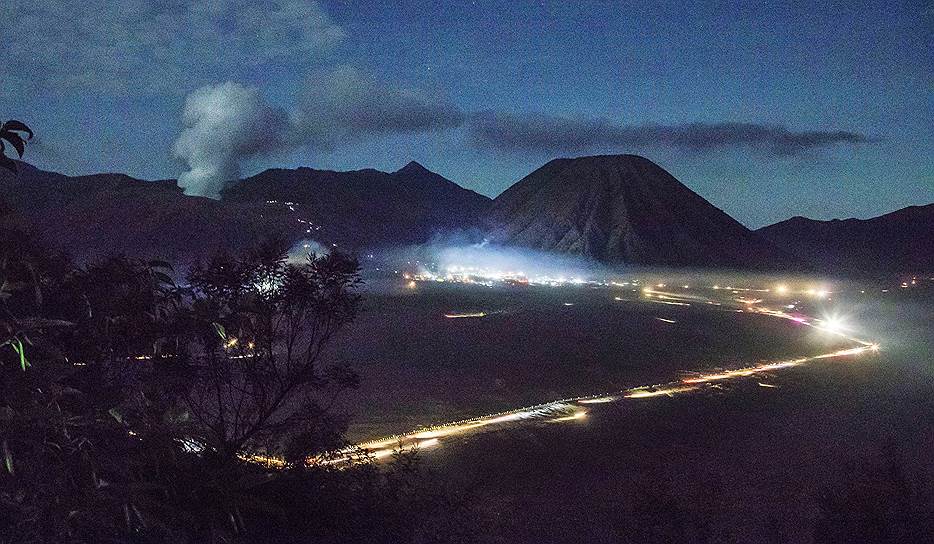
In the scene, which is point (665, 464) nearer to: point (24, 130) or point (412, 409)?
point (412, 409)

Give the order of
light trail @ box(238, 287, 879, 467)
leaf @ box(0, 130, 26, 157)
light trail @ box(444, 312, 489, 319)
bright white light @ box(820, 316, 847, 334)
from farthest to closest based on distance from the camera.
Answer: light trail @ box(444, 312, 489, 319), bright white light @ box(820, 316, 847, 334), light trail @ box(238, 287, 879, 467), leaf @ box(0, 130, 26, 157)

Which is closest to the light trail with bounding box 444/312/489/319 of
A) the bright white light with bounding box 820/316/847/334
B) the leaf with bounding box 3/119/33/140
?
the bright white light with bounding box 820/316/847/334

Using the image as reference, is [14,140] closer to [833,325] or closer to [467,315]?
[467,315]

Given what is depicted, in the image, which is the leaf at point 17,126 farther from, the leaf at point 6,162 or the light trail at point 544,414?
the light trail at point 544,414

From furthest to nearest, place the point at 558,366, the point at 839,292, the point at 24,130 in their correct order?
the point at 839,292 → the point at 558,366 → the point at 24,130

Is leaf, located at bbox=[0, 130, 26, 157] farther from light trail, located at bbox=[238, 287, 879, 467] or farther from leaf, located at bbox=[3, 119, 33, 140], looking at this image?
light trail, located at bbox=[238, 287, 879, 467]

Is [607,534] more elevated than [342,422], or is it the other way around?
[342,422]

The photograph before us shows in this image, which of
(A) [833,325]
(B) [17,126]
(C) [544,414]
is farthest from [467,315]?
(B) [17,126]

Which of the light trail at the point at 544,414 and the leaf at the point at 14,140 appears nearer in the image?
the leaf at the point at 14,140

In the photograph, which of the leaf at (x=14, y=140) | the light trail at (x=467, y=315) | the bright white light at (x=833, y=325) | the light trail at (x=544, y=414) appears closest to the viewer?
the leaf at (x=14, y=140)

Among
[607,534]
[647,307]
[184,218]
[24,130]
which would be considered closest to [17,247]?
[24,130]

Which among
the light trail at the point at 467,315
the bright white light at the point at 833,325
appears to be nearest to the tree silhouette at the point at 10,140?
the light trail at the point at 467,315
